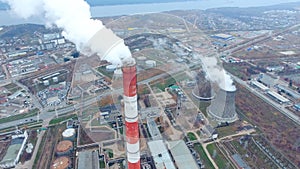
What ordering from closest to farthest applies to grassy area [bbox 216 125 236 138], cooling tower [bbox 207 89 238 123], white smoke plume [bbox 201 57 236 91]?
grassy area [bbox 216 125 236 138], cooling tower [bbox 207 89 238 123], white smoke plume [bbox 201 57 236 91]

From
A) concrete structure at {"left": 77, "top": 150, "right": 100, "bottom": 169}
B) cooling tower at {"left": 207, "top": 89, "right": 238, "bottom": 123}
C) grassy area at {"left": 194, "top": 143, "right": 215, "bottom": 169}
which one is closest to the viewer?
concrete structure at {"left": 77, "top": 150, "right": 100, "bottom": 169}

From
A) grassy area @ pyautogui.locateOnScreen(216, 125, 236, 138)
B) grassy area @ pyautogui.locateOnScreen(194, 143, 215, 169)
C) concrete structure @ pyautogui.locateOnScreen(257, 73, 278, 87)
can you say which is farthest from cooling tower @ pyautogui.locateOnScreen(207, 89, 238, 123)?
concrete structure @ pyautogui.locateOnScreen(257, 73, 278, 87)

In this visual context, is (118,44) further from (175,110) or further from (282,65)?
(282,65)

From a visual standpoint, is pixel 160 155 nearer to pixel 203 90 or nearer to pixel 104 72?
pixel 203 90

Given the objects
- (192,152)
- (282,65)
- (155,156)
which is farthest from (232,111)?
(282,65)

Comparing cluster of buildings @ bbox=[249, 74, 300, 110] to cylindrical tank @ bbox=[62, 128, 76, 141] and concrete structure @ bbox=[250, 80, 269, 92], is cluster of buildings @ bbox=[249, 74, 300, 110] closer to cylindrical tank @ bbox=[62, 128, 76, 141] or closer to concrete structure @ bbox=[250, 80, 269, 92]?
concrete structure @ bbox=[250, 80, 269, 92]

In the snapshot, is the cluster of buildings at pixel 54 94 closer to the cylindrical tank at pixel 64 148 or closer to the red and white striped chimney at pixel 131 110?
the cylindrical tank at pixel 64 148
